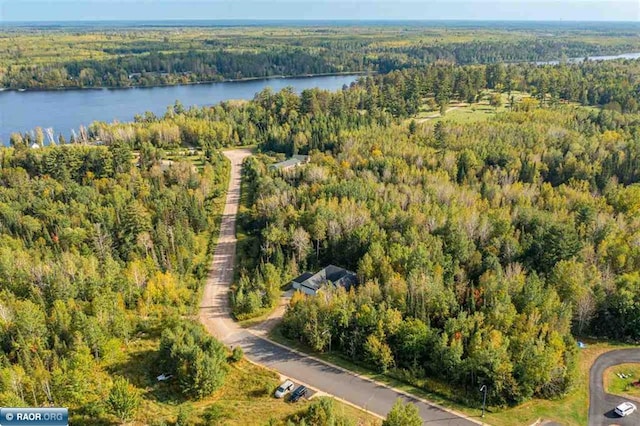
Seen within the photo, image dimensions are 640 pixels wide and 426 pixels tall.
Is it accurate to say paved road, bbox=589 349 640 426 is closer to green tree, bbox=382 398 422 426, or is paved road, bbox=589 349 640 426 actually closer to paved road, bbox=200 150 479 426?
paved road, bbox=200 150 479 426

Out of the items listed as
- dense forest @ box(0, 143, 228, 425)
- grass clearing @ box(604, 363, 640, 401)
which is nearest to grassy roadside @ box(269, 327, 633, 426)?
grass clearing @ box(604, 363, 640, 401)

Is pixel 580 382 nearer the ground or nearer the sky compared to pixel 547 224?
nearer the ground

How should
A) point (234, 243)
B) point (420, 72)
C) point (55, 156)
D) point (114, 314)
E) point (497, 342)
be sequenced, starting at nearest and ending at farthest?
1. point (497, 342)
2. point (114, 314)
3. point (234, 243)
4. point (55, 156)
5. point (420, 72)

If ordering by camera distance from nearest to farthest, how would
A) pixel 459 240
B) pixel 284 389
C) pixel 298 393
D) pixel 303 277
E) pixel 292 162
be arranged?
pixel 298 393 < pixel 284 389 < pixel 459 240 < pixel 303 277 < pixel 292 162

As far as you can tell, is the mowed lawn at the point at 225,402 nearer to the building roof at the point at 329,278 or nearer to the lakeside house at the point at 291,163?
the building roof at the point at 329,278

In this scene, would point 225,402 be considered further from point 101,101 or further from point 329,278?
point 101,101

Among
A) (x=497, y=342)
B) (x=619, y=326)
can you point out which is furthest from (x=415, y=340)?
(x=619, y=326)

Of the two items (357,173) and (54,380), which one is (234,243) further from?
(54,380)

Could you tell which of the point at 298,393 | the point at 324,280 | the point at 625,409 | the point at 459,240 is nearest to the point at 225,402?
the point at 298,393
